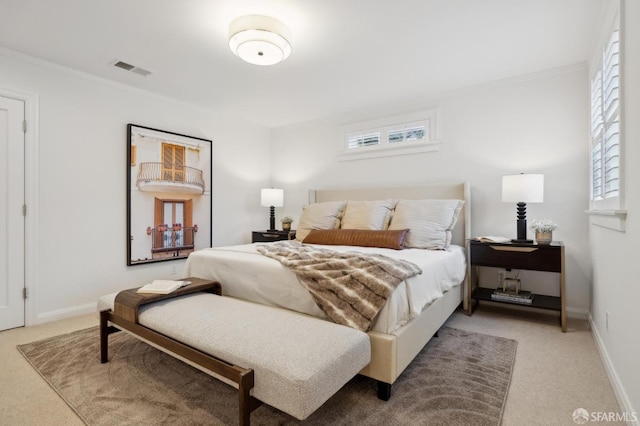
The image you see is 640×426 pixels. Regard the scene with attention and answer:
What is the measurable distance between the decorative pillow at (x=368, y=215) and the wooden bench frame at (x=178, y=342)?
5.39 ft

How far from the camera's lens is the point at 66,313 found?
3182 mm

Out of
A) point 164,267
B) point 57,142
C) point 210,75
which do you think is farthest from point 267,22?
point 164,267

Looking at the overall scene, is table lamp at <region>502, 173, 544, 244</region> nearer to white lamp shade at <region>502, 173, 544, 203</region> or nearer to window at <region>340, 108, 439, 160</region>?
white lamp shade at <region>502, 173, 544, 203</region>

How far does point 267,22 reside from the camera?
2305 mm

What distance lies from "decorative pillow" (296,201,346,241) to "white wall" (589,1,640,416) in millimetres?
2429

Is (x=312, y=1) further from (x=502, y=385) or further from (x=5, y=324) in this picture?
(x=5, y=324)

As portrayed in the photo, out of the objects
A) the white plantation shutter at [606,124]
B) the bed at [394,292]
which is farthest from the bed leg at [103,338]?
the white plantation shutter at [606,124]

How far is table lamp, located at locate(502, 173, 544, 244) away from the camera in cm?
299

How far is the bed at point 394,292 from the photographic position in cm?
179

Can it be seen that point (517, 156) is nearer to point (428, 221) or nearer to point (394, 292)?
point (428, 221)

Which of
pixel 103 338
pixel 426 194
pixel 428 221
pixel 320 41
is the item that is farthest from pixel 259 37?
pixel 426 194

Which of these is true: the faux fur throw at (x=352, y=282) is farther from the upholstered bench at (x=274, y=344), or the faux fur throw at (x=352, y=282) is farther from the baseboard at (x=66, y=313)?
the baseboard at (x=66, y=313)

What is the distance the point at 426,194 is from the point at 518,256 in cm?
117

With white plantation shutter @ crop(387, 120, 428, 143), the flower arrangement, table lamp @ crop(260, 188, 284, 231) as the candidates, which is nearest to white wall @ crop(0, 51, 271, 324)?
table lamp @ crop(260, 188, 284, 231)
